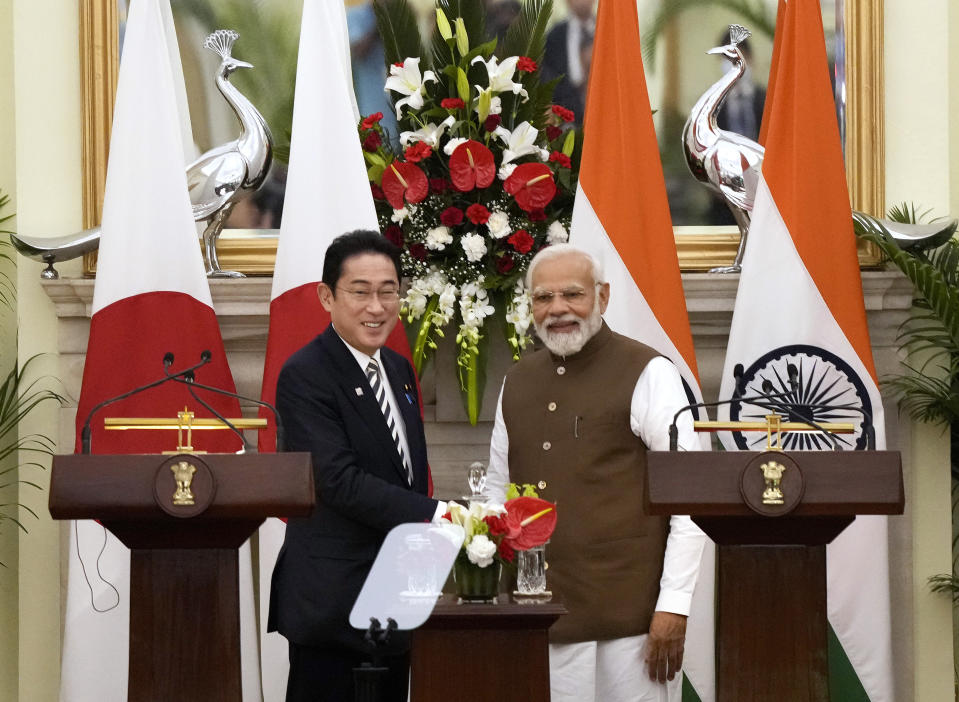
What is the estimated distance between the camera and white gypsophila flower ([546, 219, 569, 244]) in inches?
154

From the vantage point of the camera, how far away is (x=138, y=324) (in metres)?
3.87

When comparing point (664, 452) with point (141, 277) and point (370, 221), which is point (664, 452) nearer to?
point (370, 221)

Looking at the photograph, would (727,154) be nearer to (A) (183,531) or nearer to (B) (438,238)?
(B) (438,238)

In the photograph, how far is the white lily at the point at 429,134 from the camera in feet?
12.6

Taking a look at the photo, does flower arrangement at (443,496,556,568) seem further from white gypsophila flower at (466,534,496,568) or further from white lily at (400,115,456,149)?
white lily at (400,115,456,149)

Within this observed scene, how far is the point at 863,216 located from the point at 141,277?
2449 millimetres

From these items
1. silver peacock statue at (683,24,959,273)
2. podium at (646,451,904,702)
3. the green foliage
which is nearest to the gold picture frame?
silver peacock statue at (683,24,959,273)

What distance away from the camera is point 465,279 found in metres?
3.82

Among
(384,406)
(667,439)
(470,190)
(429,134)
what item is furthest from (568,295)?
(429,134)

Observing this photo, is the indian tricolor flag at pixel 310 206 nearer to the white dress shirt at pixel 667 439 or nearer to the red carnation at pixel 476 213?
the red carnation at pixel 476 213

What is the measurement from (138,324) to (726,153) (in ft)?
6.95

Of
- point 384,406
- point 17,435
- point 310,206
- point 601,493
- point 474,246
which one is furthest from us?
point 17,435

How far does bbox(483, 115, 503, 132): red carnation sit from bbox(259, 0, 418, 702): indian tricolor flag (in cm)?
44

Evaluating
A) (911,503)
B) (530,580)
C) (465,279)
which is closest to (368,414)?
(530,580)
